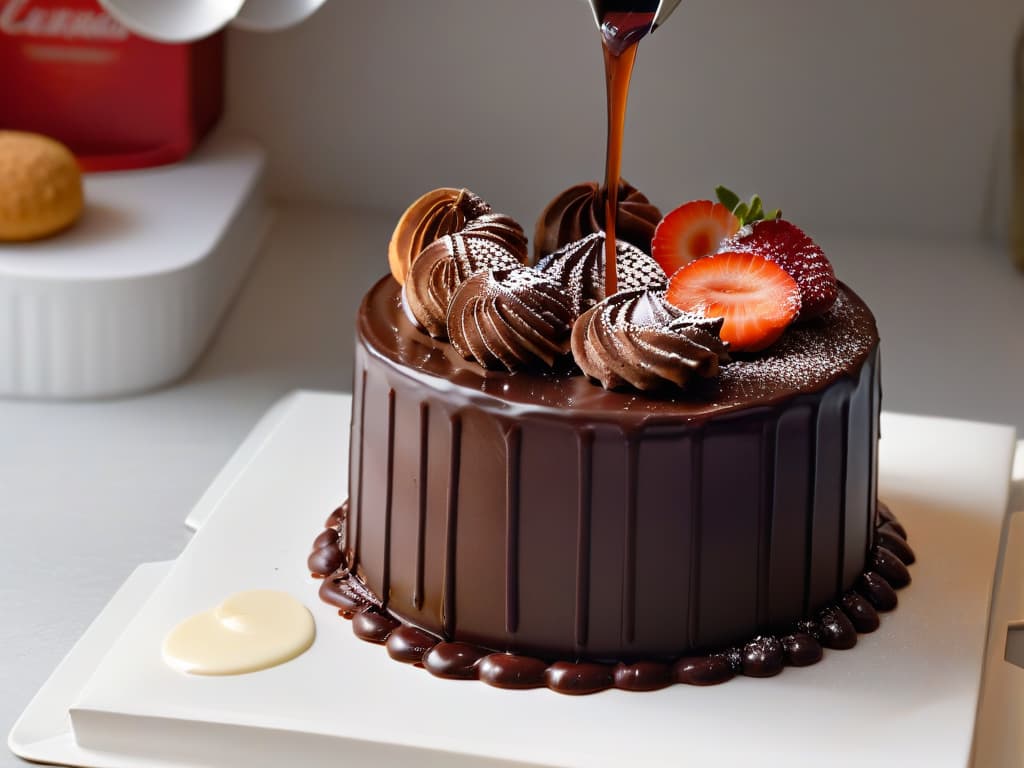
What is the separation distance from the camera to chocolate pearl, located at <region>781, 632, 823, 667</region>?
4.72 feet

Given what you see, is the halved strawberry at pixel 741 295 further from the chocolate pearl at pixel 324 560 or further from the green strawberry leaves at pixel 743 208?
the chocolate pearl at pixel 324 560

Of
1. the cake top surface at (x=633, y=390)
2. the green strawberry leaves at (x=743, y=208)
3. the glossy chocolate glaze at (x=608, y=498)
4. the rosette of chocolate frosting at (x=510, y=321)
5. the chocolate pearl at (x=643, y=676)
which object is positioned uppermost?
the green strawberry leaves at (x=743, y=208)

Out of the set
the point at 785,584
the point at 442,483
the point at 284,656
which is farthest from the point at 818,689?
the point at 284,656

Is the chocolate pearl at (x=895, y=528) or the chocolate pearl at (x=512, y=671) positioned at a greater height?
the chocolate pearl at (x=895, y=528)

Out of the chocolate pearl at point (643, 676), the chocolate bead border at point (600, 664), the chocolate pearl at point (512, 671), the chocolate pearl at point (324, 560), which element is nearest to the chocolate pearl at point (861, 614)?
the chocolate bead border at point (600, 664)

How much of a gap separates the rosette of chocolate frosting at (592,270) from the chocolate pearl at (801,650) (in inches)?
15.7

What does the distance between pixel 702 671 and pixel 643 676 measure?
0.06 meters

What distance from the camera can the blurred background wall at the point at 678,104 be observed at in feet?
9.18


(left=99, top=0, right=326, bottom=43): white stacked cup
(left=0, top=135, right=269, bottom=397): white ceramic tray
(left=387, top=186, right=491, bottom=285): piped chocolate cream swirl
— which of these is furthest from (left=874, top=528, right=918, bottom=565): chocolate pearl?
(left=0, top=135, right=269, bottom=397): white ceramic tray

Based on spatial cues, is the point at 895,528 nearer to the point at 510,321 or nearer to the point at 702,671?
the point at 702,671

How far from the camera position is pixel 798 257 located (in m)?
1.58

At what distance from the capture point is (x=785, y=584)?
4.83 feet

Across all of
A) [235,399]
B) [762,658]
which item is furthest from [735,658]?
[235,399]

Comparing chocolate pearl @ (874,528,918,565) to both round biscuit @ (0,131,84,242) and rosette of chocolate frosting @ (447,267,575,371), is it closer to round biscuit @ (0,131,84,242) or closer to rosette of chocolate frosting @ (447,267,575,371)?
rosette of chocolate frosting @ (447,267,575,371)
